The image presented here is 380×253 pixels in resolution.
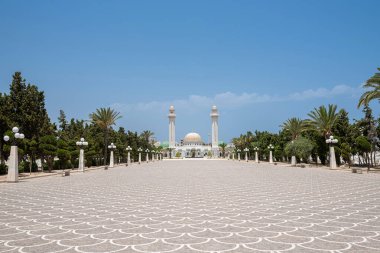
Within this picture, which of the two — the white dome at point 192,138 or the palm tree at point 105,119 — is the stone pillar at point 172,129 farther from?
the palm tree at point 105,119

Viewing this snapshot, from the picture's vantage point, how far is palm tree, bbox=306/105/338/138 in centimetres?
4088

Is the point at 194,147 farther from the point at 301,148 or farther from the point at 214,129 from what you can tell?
the point at 301,148

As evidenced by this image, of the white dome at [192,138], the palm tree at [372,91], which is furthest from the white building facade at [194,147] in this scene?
the palm tree at [372,91]

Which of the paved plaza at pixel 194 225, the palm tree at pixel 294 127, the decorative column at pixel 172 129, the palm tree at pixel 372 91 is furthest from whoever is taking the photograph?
the decorative column at pixel 172 129

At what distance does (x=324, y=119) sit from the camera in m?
41.2

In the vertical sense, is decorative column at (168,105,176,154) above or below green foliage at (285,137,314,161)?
above

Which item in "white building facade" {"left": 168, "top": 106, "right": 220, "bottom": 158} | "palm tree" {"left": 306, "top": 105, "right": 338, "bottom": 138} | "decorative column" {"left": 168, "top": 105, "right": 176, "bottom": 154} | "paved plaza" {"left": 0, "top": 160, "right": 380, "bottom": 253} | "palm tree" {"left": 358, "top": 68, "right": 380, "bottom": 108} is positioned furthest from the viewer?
"decorative column" {"left": 168, "top": 105, "right": 176, "bottom": 154}

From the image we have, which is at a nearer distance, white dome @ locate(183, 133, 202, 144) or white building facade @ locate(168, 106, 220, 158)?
white building facade @ locate(168, 106, 220, 158)

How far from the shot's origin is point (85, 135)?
48.1 meters

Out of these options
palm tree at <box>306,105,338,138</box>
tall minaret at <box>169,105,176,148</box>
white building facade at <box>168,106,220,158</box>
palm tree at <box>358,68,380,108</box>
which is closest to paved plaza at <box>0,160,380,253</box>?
palm tree at <box>358,68,380,108</box>

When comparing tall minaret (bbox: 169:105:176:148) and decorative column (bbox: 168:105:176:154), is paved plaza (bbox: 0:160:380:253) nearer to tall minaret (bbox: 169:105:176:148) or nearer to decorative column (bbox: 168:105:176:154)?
decorative column (bbox: 168:105:176:154)

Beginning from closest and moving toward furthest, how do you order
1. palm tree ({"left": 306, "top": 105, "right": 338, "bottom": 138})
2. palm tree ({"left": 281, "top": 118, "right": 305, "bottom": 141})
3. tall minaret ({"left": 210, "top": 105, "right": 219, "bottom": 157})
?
palm tree ({"left": 306, "top": 105, "right": 338, "bottom": 138}) → palm tree ({"left": 281, "top": 118, "right": 305, "bottom": 141}) → tall minaret ({"left": 210, "top": 105, "right": 219, "bottom": 157})

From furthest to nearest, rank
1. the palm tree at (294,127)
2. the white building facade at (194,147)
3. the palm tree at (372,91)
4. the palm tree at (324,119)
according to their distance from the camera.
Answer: the white building facade at (194,147) → the palm tree at (294,127) → the palm tree at (324,119) → the palm tree at (372,91)

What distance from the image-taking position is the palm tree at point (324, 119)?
4088cm
